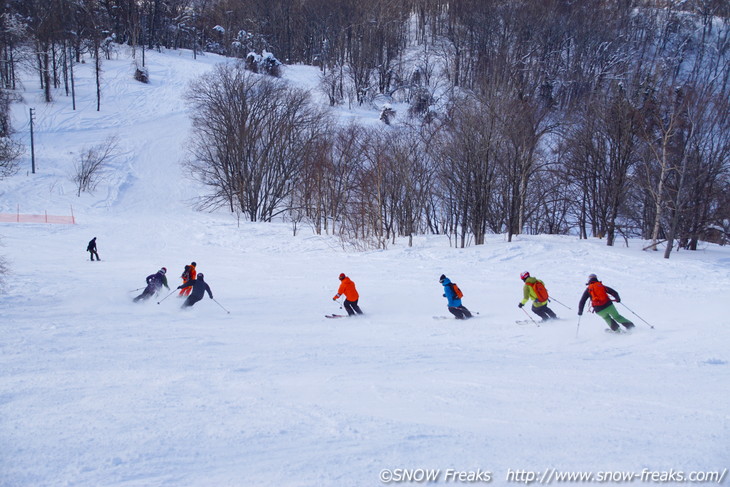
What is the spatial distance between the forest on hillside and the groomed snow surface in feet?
20.1

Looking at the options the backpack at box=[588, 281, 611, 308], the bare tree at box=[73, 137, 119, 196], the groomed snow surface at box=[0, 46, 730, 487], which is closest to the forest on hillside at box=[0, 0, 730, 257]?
the bare tree at box=[73, 137, 119, 196]

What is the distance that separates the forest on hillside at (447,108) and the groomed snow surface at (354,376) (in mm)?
6126

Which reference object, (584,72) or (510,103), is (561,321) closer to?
(510,103)

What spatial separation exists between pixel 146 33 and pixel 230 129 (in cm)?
5433

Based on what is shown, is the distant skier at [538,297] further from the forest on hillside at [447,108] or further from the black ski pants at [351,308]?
Answer: the forest on hillside at [447,108]

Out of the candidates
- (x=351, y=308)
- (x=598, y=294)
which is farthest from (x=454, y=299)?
(x=598, y=294)

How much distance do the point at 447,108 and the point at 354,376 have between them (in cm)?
3771

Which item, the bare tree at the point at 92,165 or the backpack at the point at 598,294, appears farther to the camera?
the bare tree at the point at 92,165

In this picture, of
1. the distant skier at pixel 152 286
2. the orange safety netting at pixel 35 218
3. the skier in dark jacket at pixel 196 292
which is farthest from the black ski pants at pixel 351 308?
the orange safety netting at pixel 35 218

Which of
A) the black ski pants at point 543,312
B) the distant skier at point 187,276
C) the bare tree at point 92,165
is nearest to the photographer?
the black ski pants at point 543,312

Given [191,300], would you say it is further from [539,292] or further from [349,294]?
[539,292]

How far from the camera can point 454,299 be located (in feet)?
38.4

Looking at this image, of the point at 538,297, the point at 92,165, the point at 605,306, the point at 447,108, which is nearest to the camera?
the point at 605,306

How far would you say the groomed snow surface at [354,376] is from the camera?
182 inches
